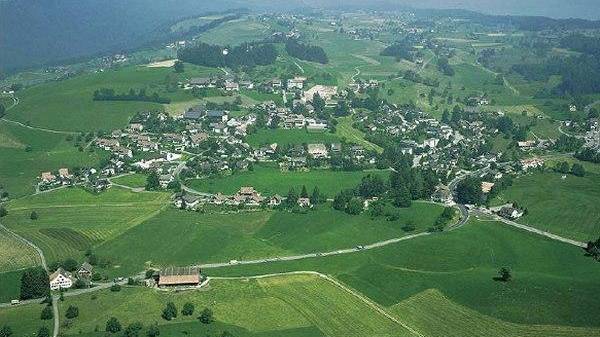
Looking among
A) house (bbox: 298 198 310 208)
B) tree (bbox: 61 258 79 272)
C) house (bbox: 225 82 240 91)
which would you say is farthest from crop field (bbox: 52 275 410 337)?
house (bbox: 225 82 240 91)

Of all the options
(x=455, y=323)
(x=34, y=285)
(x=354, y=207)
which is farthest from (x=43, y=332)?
(x=354, y=207)

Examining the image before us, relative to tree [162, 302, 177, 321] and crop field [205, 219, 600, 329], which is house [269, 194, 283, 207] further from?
tree [162, 302, 177, 321]

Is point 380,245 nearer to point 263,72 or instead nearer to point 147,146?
point 147,146

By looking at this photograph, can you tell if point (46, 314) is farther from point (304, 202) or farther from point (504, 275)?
point (504, 275)

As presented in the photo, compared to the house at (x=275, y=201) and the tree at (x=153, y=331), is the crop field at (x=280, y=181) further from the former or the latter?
the tree at (x=153, y=331)

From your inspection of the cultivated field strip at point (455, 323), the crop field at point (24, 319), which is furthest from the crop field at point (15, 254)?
the cultivated field strip at point (455, 323)
